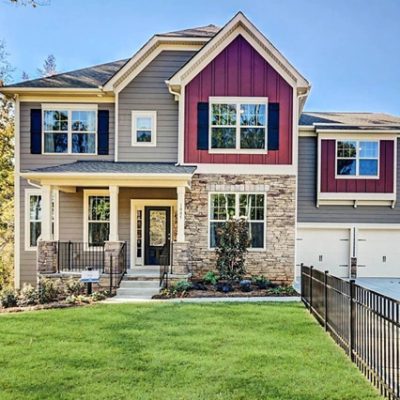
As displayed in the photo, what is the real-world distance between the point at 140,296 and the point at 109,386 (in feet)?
22.4

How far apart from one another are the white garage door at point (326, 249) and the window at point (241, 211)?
11.5 feet

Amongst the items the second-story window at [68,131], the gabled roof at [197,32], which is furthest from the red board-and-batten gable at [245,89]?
the second-story window at [68,131]

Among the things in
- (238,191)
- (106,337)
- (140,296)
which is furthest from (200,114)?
(106,337)

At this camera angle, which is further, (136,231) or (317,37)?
(317,37)

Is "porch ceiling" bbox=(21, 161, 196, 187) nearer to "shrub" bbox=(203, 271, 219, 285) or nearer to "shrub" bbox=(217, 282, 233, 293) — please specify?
"shrub" bbox=(203, 271, 219, 285)

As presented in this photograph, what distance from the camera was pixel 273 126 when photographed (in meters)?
13.8

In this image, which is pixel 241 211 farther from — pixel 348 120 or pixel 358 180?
pixel 348 120

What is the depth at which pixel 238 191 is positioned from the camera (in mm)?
13812

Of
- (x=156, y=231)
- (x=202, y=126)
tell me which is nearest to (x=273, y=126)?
(x=202, y=126)

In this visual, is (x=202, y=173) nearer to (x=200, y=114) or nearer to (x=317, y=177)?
(x=200, y=114)

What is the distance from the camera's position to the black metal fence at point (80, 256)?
14.1 m

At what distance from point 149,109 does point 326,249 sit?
861 centimetres

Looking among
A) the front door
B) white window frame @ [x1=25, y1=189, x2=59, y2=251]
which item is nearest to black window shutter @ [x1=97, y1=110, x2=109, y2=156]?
white window frame @ [x1=25, y1=189, x2=59, y2=251]

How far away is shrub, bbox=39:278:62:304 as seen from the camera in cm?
1095
